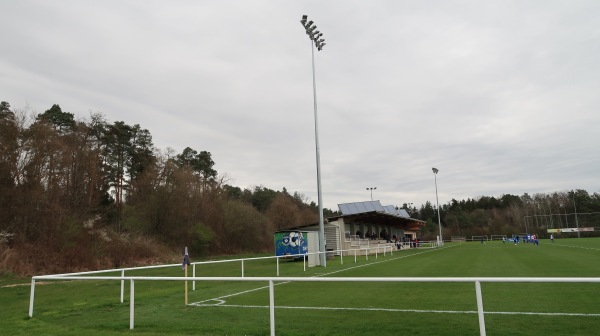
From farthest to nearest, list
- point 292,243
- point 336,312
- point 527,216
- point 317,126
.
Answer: point 527,216 → point 292,243 → point 317,126 → point 336,312

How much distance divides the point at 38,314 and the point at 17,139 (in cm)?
2136

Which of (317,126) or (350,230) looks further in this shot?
(350,230)

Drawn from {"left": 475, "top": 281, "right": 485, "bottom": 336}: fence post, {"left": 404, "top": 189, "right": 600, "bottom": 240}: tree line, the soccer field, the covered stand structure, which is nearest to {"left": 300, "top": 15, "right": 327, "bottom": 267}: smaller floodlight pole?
the covered stand structure

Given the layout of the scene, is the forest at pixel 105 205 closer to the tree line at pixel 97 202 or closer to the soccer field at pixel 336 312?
the tree line at pixel 97 202

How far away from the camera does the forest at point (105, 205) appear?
25.6 meters

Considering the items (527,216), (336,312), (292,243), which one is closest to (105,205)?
(292,243)

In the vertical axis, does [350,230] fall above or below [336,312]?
above

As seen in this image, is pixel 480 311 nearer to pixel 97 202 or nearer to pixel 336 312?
pixel 336 312

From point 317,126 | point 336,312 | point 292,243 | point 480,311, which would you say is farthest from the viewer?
point 292,243

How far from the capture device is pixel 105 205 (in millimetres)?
45781

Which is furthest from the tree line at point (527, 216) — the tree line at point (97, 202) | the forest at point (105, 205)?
the tree line at point (97, 202)

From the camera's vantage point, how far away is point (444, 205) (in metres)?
175

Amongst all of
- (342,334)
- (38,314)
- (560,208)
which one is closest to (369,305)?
(342,334)

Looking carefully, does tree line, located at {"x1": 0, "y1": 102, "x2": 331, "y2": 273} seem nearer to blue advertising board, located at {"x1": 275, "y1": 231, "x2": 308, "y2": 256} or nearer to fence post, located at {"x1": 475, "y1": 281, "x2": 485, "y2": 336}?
blue advertising board, located at {"x1": 275, "y1": 231, "x2": 308, "y2": 256}
